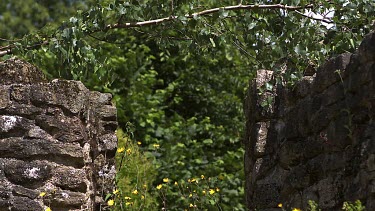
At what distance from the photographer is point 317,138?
4.71 meters

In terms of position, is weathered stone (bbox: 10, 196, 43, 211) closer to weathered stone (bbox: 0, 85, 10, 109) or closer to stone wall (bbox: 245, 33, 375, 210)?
weathered stone (bbox: 0, 85, 10, 109)

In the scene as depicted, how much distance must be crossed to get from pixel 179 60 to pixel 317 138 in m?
7.18

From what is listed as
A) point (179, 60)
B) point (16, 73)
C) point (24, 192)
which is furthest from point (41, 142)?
point (179, 60)

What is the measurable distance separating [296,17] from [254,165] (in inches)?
65.0

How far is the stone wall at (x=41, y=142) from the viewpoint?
16.9 feet

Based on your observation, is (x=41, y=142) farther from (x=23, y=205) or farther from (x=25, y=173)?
(x=23, y=205)

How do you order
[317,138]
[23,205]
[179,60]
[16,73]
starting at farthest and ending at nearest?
[179,60], [16,73], [23,205], [317,138]

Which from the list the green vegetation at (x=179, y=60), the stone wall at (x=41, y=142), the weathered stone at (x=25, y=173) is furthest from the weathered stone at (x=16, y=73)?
the green vegetation at (x=179, y=60)

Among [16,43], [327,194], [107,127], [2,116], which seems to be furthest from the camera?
[16,43]

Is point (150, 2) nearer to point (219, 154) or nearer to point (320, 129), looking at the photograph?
point (320, 129)

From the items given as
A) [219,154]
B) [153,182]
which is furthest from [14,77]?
[219,154]

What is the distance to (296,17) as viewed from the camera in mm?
6836

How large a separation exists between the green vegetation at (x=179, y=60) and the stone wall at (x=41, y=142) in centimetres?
76

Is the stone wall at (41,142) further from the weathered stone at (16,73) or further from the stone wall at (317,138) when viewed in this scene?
the stone wall at (317,138)
